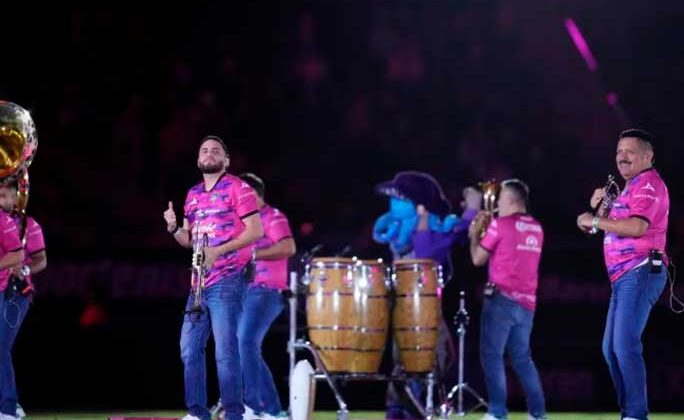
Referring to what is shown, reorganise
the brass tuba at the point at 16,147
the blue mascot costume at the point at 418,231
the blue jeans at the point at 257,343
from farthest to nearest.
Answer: the blue mascot costume at the point at 418,231 < the blue jeans at the point at 257,343 < the brass tuba at the point at 16,147

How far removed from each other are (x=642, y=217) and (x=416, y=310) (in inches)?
129

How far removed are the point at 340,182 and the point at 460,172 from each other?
1.62 meters

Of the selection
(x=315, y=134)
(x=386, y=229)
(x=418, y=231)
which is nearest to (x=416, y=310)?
(x=418, y=231)

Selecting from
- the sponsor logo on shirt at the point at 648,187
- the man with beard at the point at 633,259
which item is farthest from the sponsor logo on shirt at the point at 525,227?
the sponsor logo on shirt at the point at 648,187

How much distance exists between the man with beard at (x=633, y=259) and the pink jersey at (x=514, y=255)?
87.2 inches

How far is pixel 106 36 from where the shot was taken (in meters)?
18.2

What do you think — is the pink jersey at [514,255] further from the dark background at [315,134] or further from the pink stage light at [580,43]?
the pink stage light at [580,43]

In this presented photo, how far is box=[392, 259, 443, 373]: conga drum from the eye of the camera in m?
12.0

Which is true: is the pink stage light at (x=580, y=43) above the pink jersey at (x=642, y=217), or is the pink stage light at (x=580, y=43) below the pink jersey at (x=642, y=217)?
above

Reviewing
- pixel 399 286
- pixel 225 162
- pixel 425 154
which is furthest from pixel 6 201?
pixel 425 154

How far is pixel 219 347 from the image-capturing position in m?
9.60

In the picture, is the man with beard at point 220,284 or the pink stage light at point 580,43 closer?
the man with beard at point 220,284

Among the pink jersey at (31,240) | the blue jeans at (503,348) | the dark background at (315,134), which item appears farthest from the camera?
the dark background at (315,134)

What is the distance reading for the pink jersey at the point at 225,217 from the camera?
970 cm
